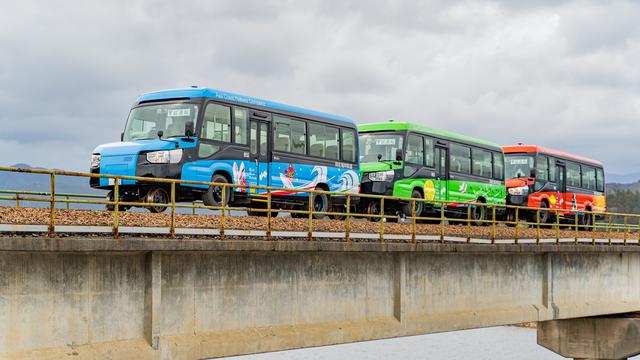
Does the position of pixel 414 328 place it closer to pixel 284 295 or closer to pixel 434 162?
pixel 284 295

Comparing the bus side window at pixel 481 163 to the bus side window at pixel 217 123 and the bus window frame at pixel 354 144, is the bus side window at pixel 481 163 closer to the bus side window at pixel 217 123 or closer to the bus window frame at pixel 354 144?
the bus window frame at pixel 354 144

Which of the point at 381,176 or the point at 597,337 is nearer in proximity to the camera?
the point at 381,176

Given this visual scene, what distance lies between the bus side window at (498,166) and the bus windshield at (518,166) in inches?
104

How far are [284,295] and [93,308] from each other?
168 inches

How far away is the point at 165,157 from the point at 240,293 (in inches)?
204

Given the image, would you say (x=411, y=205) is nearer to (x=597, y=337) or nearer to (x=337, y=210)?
(x=337, y=210)

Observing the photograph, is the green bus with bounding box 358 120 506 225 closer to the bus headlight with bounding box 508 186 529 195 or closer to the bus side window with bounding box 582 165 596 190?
the bus headlight with bounding box 508 186 529 195

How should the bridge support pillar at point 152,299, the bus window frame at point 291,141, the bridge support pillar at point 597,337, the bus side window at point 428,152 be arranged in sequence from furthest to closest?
the bus side window at point 428,152
the bridge support pillar at point 597,337
the bus window frame at point 291,141
the bridge support pillar at point 152,299

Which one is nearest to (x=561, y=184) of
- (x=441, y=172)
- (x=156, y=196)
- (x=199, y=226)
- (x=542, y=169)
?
(x=542, y=169)

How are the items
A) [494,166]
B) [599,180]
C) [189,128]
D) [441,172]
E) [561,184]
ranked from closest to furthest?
[189,128] → [441,172] → [494,166] → [561,184] → [599,180]

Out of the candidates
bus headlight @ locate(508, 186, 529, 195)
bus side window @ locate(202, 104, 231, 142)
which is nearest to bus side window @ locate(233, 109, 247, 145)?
bus side window @ locate(202, 104, 231, 142)

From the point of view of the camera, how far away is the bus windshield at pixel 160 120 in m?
19.9

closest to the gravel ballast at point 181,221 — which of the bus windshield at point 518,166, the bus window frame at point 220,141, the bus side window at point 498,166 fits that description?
the bus window frame at point 220,141

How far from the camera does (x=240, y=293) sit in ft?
49.0
